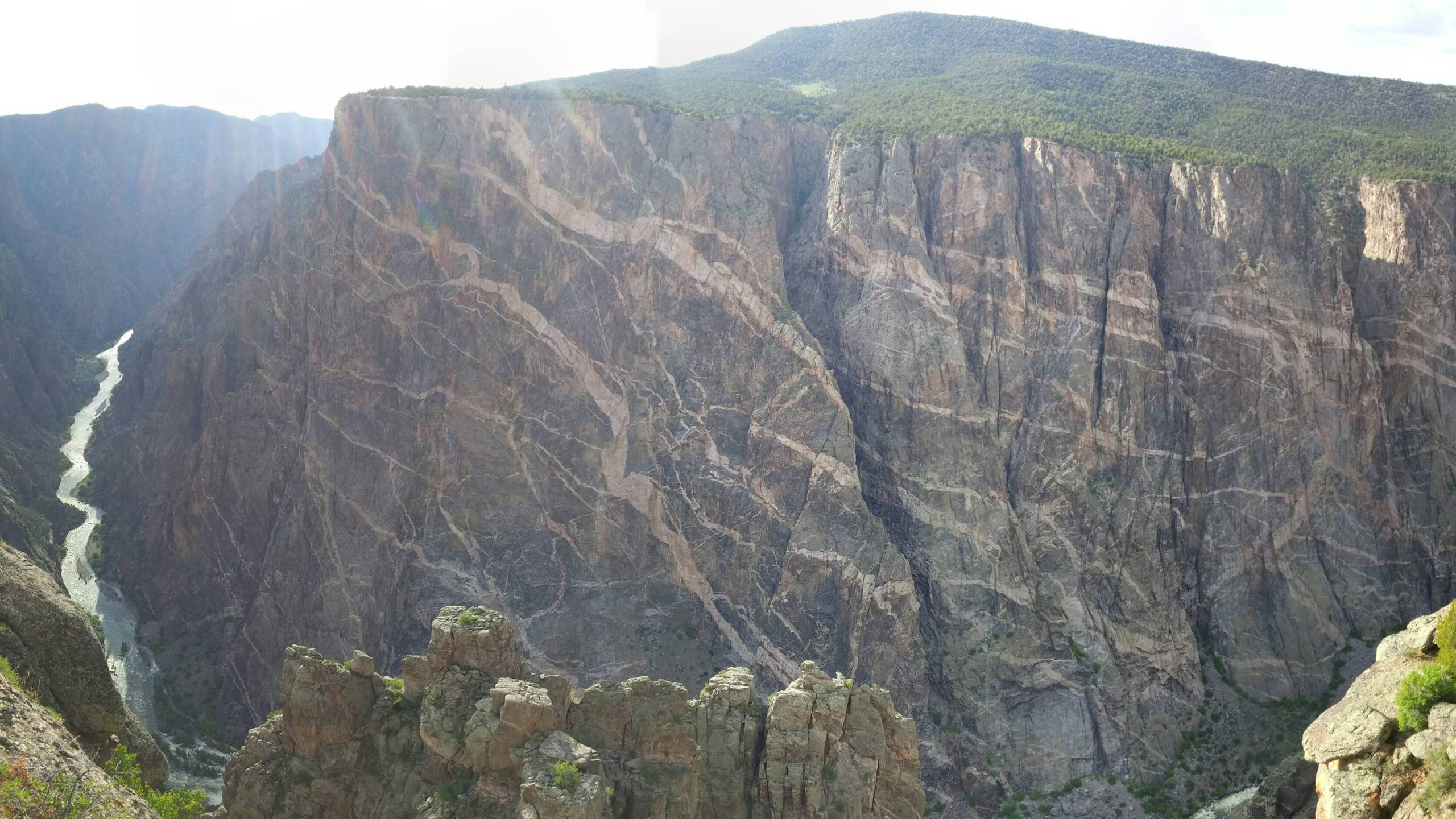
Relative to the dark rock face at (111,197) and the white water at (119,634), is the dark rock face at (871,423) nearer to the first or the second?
the white water at (119,634)

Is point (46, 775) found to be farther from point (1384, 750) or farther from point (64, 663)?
point (1384, 750)

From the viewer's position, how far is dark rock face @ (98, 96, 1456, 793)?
63156 millimetres

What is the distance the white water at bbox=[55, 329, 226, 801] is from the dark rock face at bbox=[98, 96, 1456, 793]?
165 inches

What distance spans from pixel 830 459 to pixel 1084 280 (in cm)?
1920

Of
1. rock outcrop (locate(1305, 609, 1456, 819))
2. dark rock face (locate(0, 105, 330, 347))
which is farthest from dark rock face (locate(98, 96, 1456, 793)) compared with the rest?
dark rock face (locate(0, 105, 330, 347))

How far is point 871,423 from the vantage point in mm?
68312

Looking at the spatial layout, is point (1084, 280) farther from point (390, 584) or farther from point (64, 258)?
point (64, 258)

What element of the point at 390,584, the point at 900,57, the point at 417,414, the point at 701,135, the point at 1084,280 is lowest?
the point at 390,584

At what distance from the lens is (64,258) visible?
126000mm

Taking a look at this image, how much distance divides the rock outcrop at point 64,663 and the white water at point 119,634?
1543 cm

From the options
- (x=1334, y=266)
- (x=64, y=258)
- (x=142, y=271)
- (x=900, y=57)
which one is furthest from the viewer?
(x=142, y=271)

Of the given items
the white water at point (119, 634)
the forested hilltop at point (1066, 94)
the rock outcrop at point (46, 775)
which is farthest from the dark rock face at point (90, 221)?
the rock outcrop at point (46, 775)

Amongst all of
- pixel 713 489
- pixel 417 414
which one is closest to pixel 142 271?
pixel 417 414

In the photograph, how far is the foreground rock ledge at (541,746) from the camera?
1457 inches
